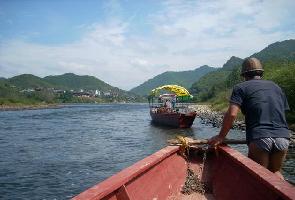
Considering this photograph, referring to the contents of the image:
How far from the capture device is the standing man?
16.7 ft

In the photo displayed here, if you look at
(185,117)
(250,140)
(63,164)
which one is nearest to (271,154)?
(250,140)

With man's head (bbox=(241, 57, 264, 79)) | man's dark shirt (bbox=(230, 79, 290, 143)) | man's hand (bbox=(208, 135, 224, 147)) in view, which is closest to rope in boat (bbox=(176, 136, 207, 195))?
man's hand (bbox=(208, 135, 224, 147))

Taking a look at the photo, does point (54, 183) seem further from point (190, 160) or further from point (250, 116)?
point (250, 116)

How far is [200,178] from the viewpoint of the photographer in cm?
733

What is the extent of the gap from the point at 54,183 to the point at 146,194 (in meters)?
11.1

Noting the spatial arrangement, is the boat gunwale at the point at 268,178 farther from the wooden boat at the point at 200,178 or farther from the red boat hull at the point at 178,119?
the red boat hull at the point at 178,119

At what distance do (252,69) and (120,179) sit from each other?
8.73ft

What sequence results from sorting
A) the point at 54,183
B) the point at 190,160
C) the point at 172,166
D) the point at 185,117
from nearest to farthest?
the point at 172,166, the point at 190,160, the point at 54,183, the point at 185,117

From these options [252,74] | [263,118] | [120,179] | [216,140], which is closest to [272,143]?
[263,118]

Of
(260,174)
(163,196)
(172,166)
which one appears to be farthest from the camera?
(172,166)

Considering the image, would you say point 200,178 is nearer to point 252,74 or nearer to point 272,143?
point 272,143

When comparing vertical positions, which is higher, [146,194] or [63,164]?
[146,194]

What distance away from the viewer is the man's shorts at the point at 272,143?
5086mm

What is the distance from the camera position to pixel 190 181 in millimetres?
7180
